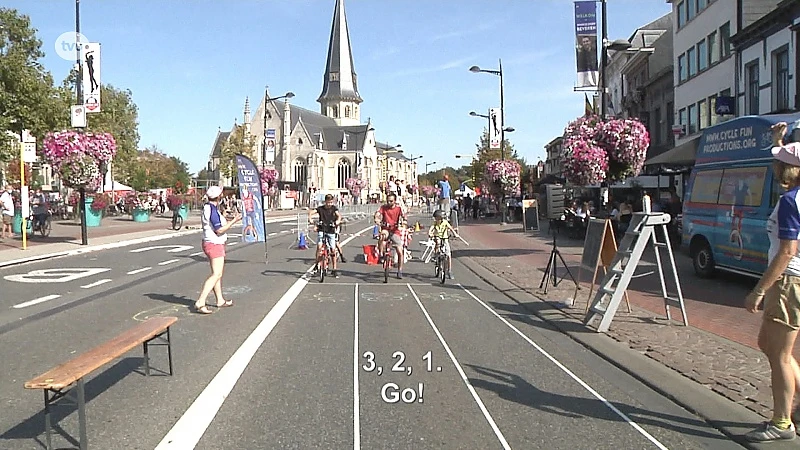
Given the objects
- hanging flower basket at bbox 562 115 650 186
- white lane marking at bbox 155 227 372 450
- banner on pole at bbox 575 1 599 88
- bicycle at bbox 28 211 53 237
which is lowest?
white lane marking at bbox 155 227 372 450

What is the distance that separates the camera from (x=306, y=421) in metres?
5.73

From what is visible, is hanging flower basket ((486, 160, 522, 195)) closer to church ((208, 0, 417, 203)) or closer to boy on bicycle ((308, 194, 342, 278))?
boy on bicycle ((308, 194, 342, 278))

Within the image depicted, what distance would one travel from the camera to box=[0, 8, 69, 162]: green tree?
105 feet

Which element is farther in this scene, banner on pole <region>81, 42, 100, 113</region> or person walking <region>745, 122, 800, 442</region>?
banner on pole <region>81, 42, 100, 113</region>

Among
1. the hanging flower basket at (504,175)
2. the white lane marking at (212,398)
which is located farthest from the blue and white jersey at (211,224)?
the hanging flower basket at (504,175)

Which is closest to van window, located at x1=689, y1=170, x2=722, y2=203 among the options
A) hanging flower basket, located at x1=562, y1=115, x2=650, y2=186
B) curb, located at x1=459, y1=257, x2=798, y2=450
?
hanging flower basket, located at x1=562, y1=115, x2=650, y2=186

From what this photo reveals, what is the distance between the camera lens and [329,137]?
132 meters

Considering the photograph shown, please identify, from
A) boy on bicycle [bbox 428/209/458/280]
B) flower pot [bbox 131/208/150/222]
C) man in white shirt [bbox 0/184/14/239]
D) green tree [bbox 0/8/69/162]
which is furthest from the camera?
flower pot [bbox 131/208/150/222]

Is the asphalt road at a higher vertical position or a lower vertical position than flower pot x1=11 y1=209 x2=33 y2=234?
lower

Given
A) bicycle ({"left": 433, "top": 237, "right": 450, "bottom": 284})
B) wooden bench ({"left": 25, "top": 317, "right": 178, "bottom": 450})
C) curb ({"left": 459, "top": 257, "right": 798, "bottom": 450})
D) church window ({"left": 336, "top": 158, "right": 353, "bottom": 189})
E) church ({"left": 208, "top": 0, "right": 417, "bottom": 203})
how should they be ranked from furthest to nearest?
church window ({"left": 336, "top": 158, "right": 353, "bottom": 189}) < church ({"left": 208, "top": 0, "right": 417, "bottom": 203}) < bicycle ({"left": 433, "top": 237, "right": 450, "bottom": 284}) < curb ({"left": 459, "top": 257, "right": 798, "bottom": 450}) < wooden bench ({"left": 25, "top": 317, "right": 178, "bottom": 450})

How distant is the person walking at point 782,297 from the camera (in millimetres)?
5086

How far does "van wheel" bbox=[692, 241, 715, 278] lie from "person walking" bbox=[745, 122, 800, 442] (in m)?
9.76

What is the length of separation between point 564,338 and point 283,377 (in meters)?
3.81

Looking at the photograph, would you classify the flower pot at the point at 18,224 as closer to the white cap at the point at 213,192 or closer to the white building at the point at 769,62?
the white cap at the point at 213,192
